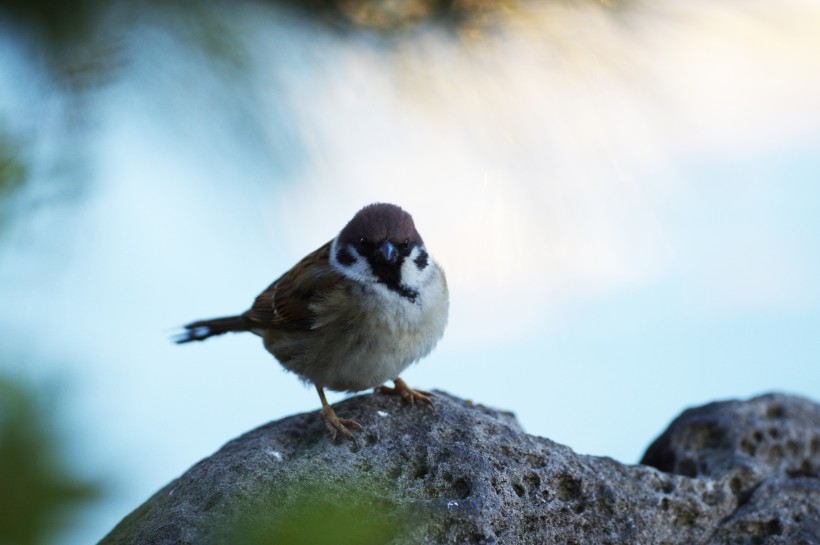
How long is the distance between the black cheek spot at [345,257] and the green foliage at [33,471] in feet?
5.49

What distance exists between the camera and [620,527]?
2.13m

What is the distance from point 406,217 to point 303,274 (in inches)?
18.8

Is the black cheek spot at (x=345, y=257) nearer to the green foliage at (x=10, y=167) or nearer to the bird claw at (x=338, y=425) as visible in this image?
the bird claw at (x=338, y=425)

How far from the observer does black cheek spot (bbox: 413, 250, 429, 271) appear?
2857 millimetres

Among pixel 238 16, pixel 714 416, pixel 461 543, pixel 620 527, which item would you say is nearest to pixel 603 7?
pixel 238 16

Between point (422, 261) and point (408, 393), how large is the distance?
19.5 inches

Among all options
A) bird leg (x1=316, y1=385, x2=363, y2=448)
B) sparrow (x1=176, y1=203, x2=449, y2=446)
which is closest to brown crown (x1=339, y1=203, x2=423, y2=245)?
sparrow (x1=176, y1=203, x2=449, y2=446)

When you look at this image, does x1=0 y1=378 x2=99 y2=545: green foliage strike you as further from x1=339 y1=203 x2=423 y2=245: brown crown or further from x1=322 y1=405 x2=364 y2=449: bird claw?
x1=339 y1=203 x2=423 y2=245: brown crown

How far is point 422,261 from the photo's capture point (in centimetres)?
288

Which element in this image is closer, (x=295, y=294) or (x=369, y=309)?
(x=369, y=309)

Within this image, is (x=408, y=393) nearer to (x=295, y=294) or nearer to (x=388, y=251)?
(x=388, y=251)

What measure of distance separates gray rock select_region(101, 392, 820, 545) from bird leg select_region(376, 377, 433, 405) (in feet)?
0.12

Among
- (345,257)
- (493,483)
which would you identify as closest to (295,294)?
(345,257)

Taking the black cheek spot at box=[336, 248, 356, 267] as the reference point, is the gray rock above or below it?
below
